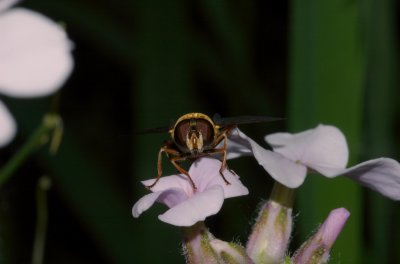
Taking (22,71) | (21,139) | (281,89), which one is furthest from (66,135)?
(22,71)

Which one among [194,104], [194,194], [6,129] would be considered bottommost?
[194,104]

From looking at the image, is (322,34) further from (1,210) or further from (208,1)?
(1,210)

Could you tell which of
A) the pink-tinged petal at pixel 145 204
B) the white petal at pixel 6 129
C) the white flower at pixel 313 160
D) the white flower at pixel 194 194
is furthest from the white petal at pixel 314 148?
the white petal at pixel 6 129

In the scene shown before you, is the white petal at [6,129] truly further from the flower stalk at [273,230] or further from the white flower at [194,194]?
the flower stalk at [273,230]

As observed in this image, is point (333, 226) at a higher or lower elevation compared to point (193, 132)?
lower

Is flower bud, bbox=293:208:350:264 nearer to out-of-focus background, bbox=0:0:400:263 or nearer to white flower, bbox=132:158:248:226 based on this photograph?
white flower, bbox=132:158:248:226

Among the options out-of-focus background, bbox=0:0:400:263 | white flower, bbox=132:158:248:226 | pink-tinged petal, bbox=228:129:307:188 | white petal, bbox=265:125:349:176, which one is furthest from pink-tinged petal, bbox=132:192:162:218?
out-of-focus background, bbox=0:0:400:263

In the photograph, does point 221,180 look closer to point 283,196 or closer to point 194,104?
point 283,196

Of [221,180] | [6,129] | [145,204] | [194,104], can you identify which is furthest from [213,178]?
[194,104]
